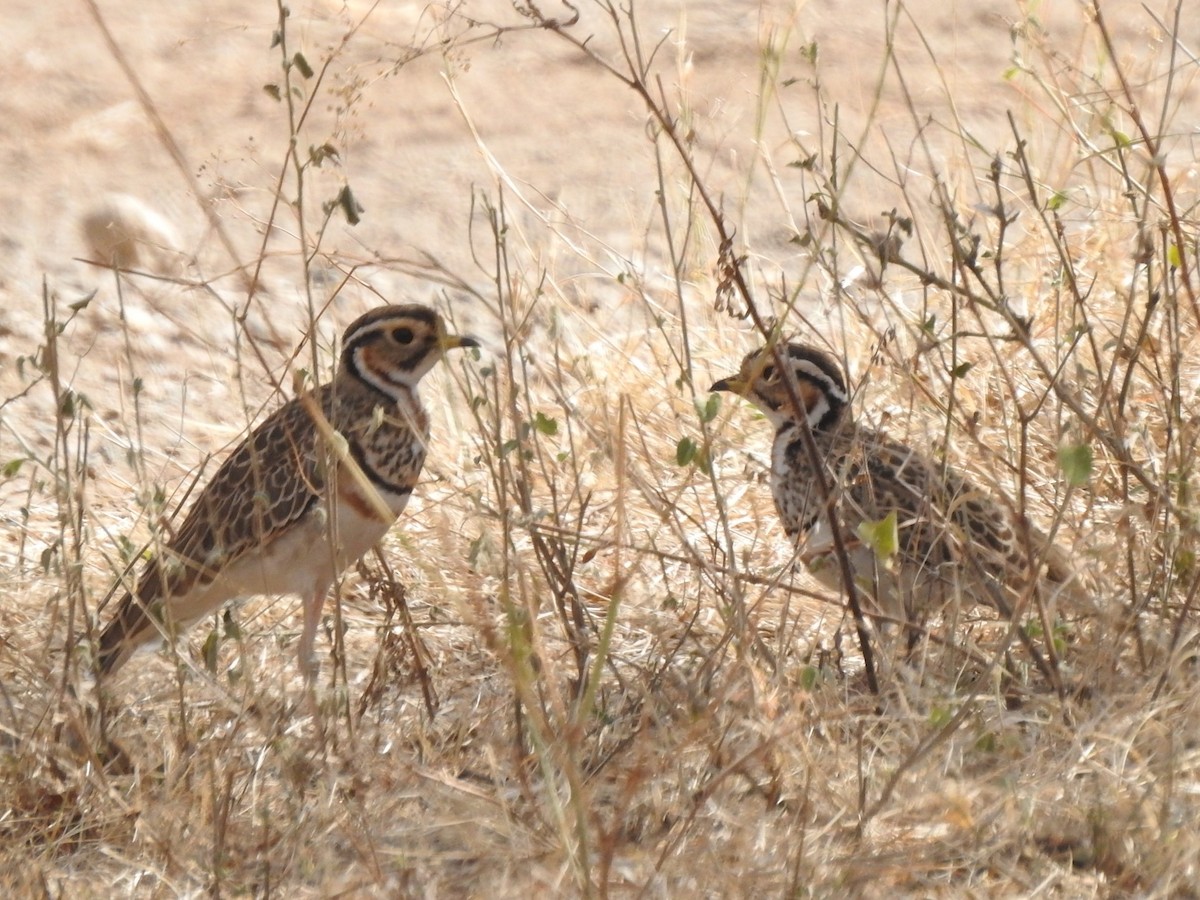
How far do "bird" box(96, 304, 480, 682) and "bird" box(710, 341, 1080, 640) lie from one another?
3.14 feet

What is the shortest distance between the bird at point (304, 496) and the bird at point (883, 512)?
96 cm

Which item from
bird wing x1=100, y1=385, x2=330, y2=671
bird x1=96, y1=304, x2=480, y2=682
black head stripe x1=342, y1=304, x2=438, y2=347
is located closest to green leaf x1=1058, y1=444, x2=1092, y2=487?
bird x1=96, y1=304, x2=480, y2=682

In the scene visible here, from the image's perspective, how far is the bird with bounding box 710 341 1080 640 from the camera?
407 centimetres

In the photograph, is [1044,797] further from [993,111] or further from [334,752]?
[993,111]

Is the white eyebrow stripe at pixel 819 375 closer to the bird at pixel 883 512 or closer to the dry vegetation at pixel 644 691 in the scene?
the bird at pixel 883 512

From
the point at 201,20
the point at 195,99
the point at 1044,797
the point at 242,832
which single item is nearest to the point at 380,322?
the point at 242,832

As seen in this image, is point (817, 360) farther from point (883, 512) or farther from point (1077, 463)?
point (1077, 463)

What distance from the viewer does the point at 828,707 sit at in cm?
410

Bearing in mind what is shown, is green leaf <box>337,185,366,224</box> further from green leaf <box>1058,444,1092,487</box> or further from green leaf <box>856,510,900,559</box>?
green leaf <box>1058,444,1092,487</box>

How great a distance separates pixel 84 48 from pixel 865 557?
6868mm

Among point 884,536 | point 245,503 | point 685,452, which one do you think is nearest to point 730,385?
point 245,503

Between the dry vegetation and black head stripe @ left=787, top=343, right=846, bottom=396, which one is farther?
black head stripe @ left=787, top=343, right=846, bottom=396

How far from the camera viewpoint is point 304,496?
5301 millimetres

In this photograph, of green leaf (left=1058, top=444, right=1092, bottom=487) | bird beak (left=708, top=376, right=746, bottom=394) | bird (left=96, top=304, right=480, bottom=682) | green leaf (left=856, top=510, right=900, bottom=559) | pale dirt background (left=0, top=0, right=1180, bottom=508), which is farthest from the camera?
pale dirt background (left=0, top=0, right=1180, bottom=508)
